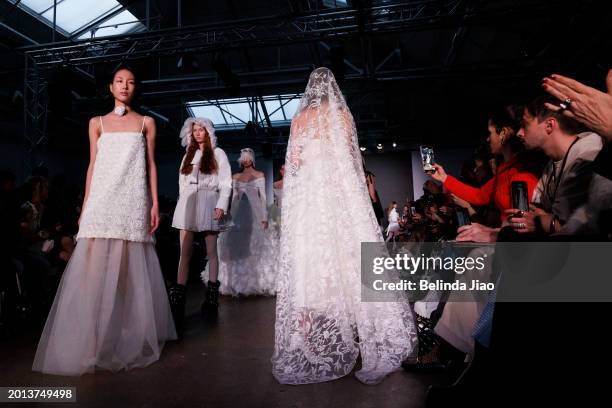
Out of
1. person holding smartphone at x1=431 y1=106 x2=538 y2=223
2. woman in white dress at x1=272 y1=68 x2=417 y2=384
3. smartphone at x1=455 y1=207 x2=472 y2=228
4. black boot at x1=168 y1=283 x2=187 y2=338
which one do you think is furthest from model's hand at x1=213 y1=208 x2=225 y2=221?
smartphone at x1=455 y1=207 x2=472 y2=228

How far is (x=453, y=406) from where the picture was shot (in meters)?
1.11

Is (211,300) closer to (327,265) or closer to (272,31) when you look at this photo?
(327,265)

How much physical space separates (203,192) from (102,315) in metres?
1.62

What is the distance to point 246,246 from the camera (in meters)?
4.87

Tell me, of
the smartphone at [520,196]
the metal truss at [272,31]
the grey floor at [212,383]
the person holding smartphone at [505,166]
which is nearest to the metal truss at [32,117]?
the metal truss at [272,31]

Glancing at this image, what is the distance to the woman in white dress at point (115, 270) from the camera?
205cm

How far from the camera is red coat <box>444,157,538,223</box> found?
7.15 feet

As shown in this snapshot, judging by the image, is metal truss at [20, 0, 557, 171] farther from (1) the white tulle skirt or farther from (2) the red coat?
(1) the white tulle skirt

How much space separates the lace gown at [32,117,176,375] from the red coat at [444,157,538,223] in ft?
6.50

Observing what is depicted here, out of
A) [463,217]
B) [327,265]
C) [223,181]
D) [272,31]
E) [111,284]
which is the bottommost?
[111,284]

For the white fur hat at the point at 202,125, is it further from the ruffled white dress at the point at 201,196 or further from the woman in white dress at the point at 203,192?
the ruffled white dress at the point at 201,196

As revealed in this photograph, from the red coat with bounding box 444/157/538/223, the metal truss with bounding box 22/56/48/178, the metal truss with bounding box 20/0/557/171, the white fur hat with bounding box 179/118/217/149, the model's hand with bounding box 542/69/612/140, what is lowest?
the red coat with bounding box 444/157/538/223

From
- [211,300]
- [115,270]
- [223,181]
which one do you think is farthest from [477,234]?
[211,300]

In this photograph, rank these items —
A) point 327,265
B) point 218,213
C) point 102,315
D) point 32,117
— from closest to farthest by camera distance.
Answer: point 327,265 → point 102,315 → point 218,213 → point 32,117
